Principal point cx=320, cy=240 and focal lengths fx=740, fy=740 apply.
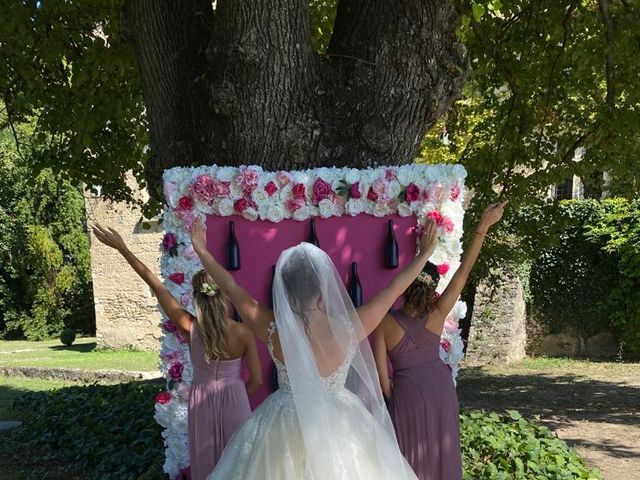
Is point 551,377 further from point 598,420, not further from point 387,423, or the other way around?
point 387,423

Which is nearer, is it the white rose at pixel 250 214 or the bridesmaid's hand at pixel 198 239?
the bridesmaid's hand at pixel 198 239

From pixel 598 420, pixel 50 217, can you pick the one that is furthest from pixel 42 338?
pixel 598 420

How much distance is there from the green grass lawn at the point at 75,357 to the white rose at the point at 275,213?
1186cm

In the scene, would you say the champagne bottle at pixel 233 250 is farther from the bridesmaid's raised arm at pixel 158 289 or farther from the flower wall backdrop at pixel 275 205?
the bridesmaid's raised arm at pixel 158 289

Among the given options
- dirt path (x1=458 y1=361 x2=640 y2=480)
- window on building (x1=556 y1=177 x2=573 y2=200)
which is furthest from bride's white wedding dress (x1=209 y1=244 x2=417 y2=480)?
window on building (x1=556 y1=177 x2=573 y2=200)

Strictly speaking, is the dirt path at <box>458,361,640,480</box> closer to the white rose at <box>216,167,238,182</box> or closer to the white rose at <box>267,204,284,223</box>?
the white rose at <box>267,204,284,223</box>

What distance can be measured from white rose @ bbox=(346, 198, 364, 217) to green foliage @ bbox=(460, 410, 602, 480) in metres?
2.47

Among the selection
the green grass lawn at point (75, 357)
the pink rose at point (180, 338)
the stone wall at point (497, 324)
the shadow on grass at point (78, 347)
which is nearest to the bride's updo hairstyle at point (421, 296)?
the pink rose at point (180, 338)

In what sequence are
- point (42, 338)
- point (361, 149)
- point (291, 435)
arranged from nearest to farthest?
point (291, 435) < point (361, 149) < point (42, 338)

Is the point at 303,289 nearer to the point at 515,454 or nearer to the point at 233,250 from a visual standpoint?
the point at 233,250

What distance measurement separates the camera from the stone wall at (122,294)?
69.3 ft

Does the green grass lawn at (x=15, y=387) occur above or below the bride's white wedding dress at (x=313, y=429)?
below

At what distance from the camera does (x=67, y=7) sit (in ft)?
30.3

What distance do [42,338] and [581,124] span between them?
74.8ft
